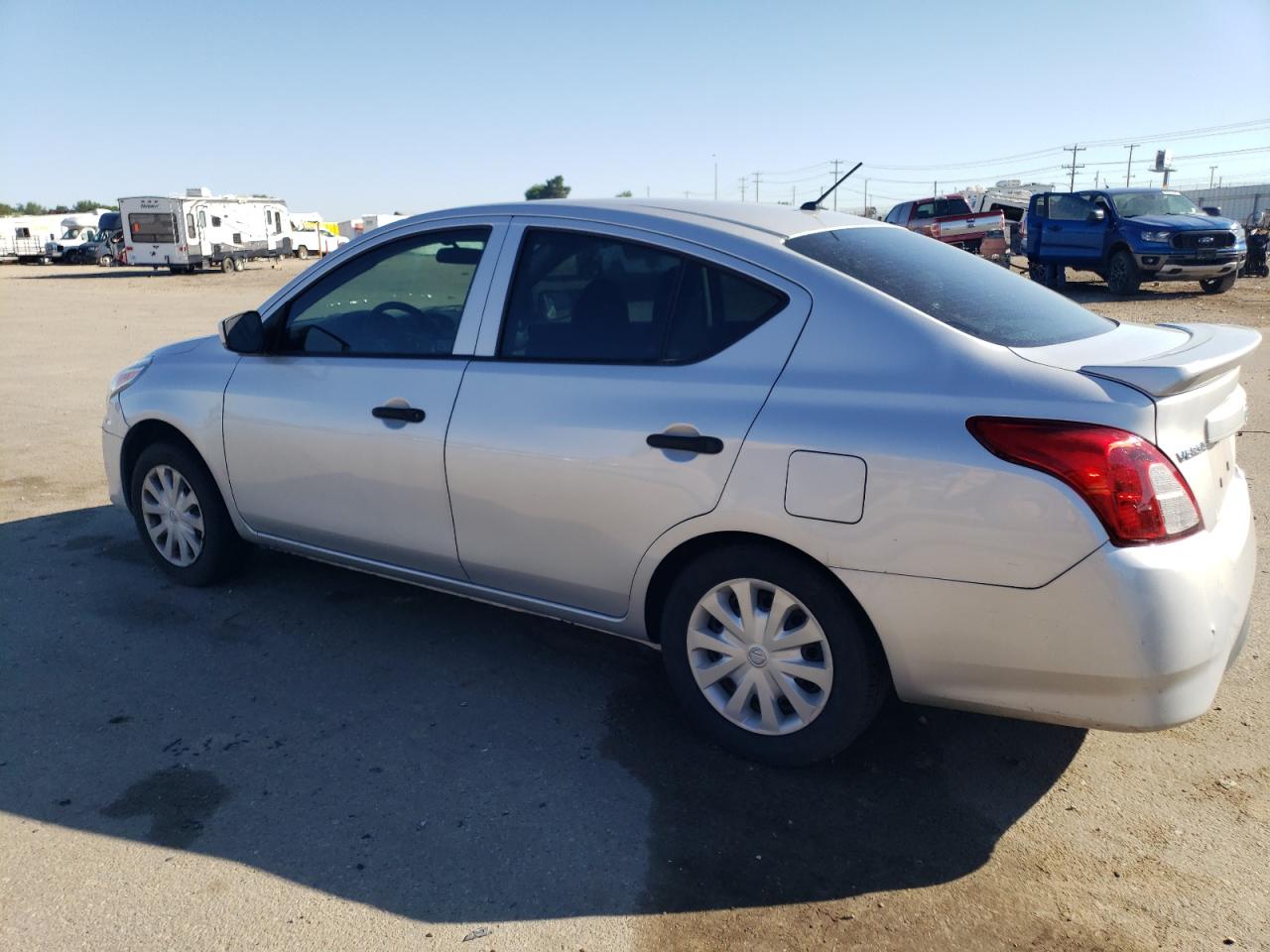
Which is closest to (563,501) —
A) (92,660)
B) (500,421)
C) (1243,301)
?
(500,421)

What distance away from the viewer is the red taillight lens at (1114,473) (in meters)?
2.66

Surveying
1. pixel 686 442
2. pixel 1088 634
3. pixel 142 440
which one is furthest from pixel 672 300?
pixel 142 440

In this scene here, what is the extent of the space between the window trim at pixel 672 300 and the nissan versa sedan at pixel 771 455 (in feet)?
0.04

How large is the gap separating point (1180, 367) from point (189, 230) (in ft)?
135

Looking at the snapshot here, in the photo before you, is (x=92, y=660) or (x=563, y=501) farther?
(x=92, y=660)

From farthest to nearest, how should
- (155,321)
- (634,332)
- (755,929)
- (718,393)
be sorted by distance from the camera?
(155,321) < (634,332) < (718,393) < (755,929)

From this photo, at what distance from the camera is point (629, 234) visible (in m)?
3.62

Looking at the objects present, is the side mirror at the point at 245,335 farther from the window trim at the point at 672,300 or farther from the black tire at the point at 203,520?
the window trim at the point at 672,300

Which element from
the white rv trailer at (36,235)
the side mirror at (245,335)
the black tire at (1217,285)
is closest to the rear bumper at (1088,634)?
the side mirror at (245,335)

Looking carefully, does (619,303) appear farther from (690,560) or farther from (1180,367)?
(1180,367)

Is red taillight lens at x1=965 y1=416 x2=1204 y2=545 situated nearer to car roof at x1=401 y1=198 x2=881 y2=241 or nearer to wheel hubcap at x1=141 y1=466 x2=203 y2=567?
car roof at x1=401 y1=198 x2=881 y2=241

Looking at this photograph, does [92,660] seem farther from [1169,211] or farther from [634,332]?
[1169,211]

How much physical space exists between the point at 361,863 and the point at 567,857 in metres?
0.58

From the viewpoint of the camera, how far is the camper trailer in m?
38.6
